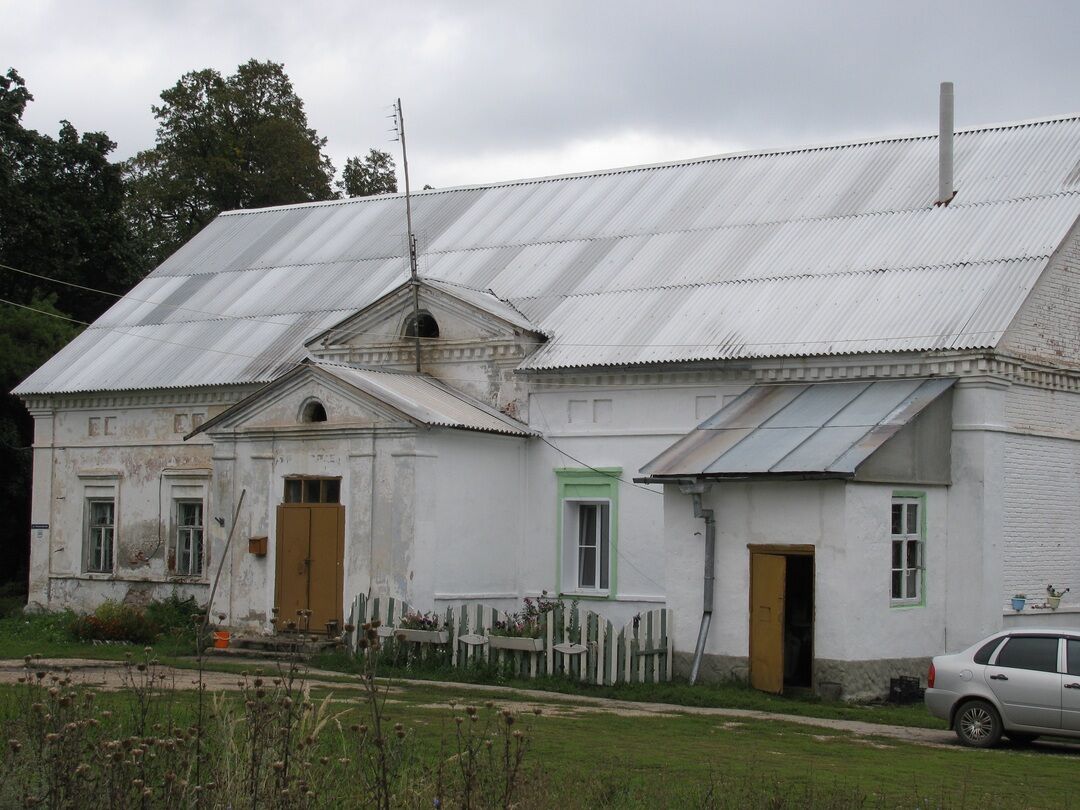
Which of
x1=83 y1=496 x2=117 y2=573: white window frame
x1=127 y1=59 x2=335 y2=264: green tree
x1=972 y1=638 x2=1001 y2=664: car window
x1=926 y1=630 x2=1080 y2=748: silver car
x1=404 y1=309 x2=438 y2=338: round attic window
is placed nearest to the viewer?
x1=926 y1=630 x2=1080 y2=748: silver car

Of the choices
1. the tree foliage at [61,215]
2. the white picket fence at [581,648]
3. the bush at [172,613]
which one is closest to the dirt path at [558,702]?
the white picket fence at [581,648]

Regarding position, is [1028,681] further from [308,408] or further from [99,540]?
[99,540]

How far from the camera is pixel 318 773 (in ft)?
29.2

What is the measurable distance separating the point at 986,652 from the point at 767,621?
12.8ft

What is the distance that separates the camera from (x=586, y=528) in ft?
73.6

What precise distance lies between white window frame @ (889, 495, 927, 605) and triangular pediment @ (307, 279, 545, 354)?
6.80m

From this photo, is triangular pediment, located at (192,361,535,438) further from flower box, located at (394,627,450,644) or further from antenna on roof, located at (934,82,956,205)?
antenna on roof, located at (934,82,956,205)

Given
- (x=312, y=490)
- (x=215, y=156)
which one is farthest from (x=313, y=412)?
(x=215, y=156)

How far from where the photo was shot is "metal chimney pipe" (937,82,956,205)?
22.3 meters

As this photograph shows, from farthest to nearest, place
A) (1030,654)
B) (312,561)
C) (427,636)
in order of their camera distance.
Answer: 1. (312,561)
2. (427,636)
3. (1030,654)

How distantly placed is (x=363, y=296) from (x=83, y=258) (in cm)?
1466

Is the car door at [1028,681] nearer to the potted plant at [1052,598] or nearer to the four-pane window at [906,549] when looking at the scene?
the four-pane window at [906,549]

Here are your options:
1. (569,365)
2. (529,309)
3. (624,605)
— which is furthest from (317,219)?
(624,605)

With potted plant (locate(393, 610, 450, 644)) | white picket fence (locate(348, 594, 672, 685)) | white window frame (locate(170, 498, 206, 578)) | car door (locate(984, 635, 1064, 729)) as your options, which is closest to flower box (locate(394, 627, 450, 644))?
potted plant (locate(393, 610, 450, 644))
